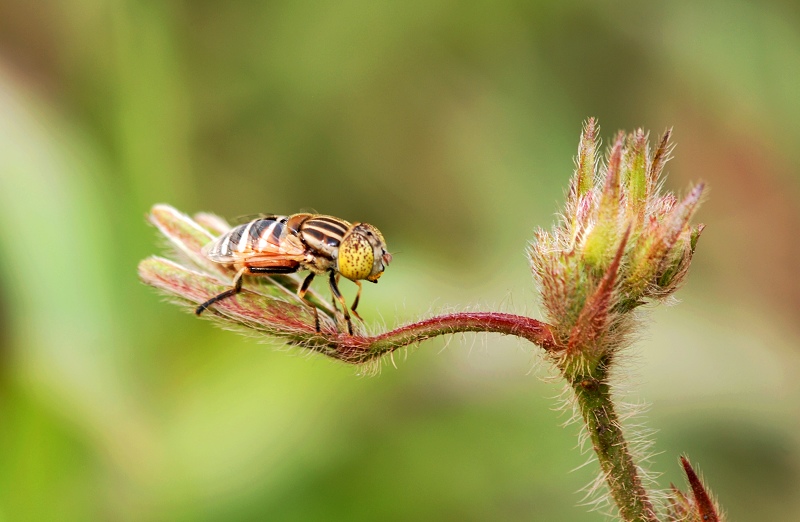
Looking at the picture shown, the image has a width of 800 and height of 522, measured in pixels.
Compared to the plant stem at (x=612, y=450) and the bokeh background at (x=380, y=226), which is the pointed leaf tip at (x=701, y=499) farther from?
the bokeh background at (x=380, y=226)

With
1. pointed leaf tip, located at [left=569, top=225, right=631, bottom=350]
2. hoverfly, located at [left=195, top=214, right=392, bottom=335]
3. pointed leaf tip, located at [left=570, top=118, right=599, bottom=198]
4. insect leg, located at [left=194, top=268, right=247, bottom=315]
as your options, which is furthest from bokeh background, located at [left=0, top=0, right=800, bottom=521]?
insect leg, located at [left=194, top=268, right=247, bottom=315]

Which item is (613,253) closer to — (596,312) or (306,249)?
(596,312)

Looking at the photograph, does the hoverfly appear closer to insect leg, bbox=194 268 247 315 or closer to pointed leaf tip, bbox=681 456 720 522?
insect leg, bbox=194 268 247 315

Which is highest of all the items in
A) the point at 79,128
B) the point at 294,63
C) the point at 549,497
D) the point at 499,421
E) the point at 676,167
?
the point at 294,63

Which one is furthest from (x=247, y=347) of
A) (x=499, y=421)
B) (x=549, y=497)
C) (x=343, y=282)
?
(x=549, y=497)

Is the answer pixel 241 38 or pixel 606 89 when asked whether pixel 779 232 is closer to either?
pixel 606 89

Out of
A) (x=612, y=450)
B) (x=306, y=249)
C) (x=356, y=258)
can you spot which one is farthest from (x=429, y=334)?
(x=306, y=249)
